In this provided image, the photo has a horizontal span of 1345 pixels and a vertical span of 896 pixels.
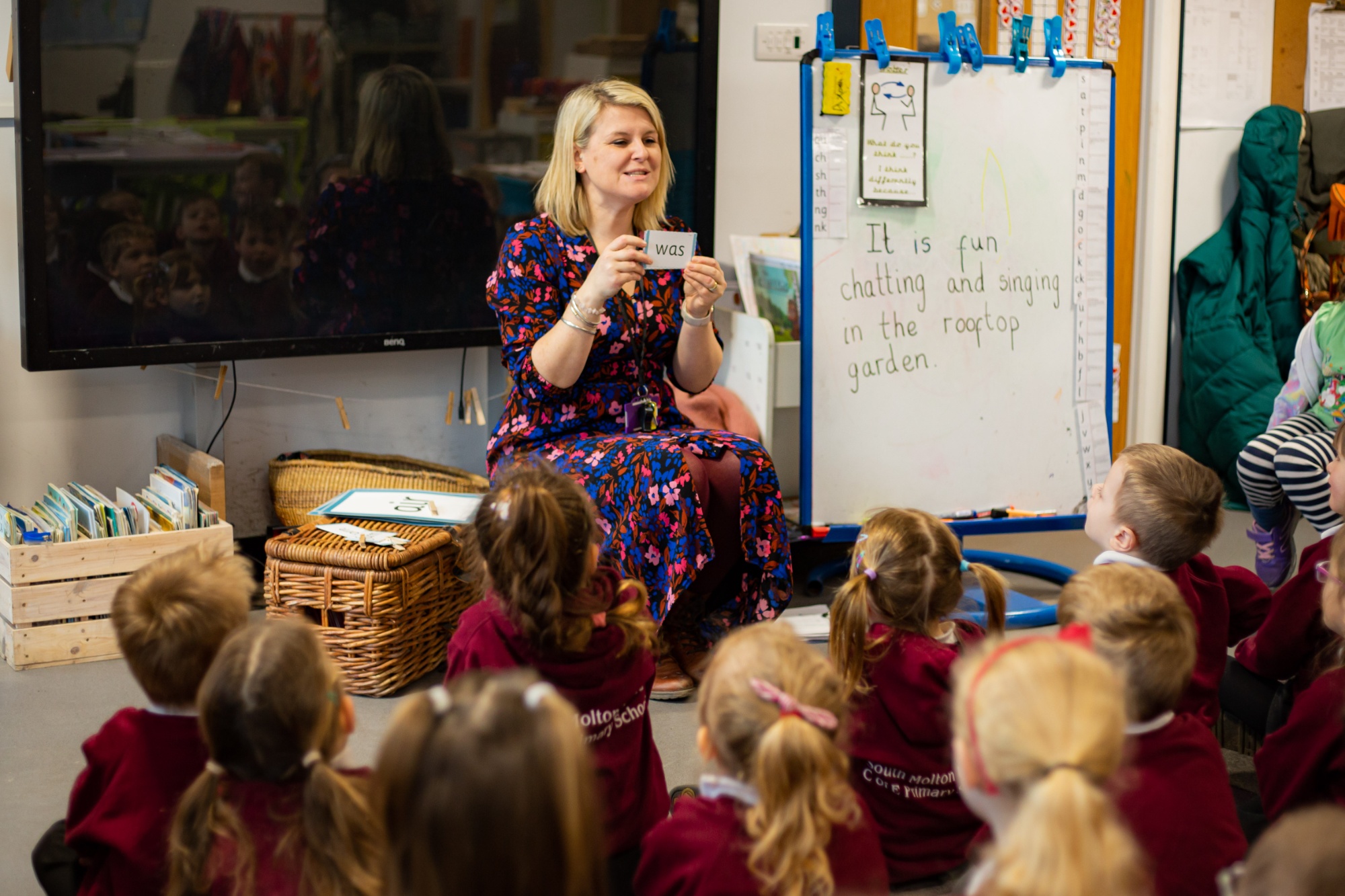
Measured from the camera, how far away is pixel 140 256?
293 centimetres

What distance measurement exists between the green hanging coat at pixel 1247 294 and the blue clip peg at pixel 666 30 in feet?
6.25

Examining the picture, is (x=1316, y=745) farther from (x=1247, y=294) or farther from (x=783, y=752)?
(x=1247, y=294)

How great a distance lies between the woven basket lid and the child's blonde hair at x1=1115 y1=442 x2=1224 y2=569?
1.39 meters

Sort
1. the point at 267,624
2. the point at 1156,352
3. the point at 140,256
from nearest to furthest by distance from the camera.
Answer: the point at 267,624 < the point at 140,256 < the point at 1156,352

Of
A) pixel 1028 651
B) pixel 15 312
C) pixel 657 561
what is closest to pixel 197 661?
pixel 1028 651

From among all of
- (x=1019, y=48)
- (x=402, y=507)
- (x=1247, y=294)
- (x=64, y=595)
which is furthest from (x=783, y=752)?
(x=1247, y=294)

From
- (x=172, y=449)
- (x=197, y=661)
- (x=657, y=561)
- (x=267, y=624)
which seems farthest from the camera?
(x=172, y=449)

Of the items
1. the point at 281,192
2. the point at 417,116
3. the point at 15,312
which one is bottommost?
the point at 15,312

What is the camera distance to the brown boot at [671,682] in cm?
265

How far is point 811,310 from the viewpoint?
301 centimetres

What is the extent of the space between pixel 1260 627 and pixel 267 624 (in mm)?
1490

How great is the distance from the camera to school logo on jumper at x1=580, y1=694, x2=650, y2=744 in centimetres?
163

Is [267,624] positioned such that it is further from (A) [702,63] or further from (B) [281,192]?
(A) [702,63]

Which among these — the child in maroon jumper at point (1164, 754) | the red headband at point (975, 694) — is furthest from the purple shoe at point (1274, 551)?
the red headband at point (975, 694)
